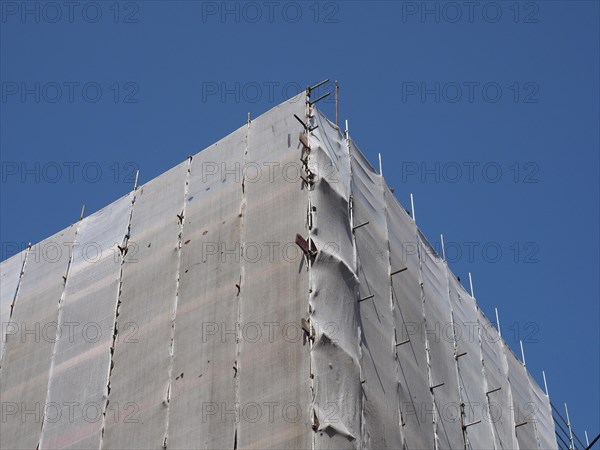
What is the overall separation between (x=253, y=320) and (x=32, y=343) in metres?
6.21

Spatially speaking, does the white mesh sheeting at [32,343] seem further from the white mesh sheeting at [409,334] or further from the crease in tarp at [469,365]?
the crease in tarp at [469,365]

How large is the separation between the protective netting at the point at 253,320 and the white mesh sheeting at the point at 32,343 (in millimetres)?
43

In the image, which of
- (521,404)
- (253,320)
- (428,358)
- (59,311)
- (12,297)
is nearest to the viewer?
(253,320)

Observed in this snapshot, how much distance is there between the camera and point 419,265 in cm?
2297

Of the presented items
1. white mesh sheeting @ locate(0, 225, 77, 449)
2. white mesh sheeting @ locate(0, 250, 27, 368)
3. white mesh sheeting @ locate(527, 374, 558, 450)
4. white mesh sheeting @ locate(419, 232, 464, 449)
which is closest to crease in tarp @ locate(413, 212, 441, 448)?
white mesh sheeting @ locate(419, 232, 464, 449)

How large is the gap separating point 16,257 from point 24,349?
327 cm

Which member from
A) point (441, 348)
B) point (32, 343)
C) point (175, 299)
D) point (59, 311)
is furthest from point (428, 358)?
point (32, 343)

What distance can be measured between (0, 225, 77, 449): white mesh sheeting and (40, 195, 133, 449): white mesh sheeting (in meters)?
0.33

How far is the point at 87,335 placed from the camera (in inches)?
846

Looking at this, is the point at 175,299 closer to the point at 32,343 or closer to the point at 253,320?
the point at 253,320

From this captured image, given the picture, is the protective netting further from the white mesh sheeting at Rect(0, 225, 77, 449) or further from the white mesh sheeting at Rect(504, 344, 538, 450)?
the white mesh sheeting at Rect(504, 344, 538, 450)

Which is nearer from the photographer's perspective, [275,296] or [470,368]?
[275,296]

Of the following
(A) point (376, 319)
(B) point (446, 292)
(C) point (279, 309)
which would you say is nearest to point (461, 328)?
(B) point (446, 292)

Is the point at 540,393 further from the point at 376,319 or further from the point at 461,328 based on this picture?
the point at 376,319
